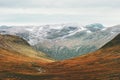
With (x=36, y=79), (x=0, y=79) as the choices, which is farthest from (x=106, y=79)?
(x=0, y=79)

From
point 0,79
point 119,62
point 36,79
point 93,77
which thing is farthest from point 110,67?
point 0,79

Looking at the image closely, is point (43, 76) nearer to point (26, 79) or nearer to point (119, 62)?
point (26, 79)

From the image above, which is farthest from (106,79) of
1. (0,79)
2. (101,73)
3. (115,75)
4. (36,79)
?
(0,79)

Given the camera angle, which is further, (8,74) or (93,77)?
(8,74)

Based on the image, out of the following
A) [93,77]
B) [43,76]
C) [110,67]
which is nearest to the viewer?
[93,77]

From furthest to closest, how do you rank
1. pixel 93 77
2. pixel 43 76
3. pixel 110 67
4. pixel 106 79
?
1. pixel 110 67
2. pixel 43 76
3. pixel 93 77
4. pixel 106 79

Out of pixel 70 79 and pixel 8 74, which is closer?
pixel 70 79

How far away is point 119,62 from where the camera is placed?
197m

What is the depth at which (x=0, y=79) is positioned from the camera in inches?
6265

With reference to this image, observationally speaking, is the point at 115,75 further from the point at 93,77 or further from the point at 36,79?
the point at 36,79

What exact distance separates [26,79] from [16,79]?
440 cm

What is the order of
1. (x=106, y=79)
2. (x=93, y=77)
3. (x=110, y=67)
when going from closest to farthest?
(x=106, y=79)
(x=93, y=77)
(x=110, y=67)

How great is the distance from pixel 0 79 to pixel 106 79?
4320cm

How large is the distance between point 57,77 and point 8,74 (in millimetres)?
24798
